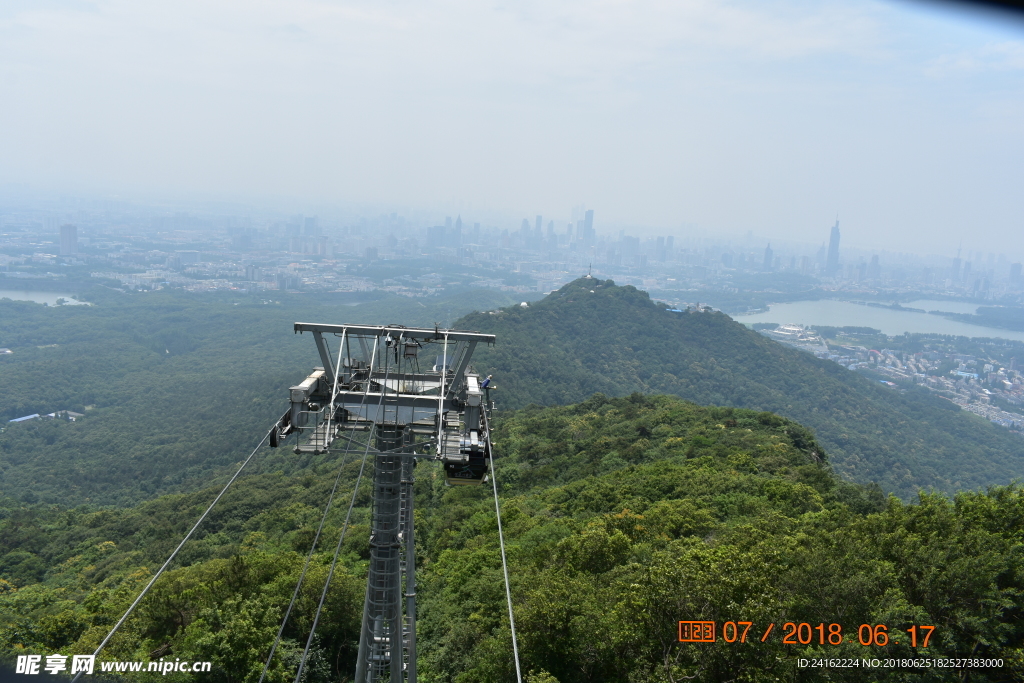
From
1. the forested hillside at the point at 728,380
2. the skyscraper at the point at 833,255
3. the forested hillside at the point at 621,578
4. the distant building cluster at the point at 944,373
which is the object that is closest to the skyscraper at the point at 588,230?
the skyscraper at the point at 833,255

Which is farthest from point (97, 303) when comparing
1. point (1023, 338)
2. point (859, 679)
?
point (1023, 338)

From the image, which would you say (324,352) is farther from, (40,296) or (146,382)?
(40,296)

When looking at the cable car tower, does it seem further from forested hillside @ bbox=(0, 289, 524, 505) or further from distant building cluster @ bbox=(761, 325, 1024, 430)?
distant building cluster @ bbox=(761, 325, 1024, 430)

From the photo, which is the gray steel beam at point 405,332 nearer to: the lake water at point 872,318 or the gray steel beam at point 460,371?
the gray steel beam at point 460,371

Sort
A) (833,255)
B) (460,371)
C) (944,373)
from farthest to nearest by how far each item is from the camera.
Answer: (833,255) < (944,373) < (460,371)

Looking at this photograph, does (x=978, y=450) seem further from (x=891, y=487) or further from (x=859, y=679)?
(x=859, y=679)
